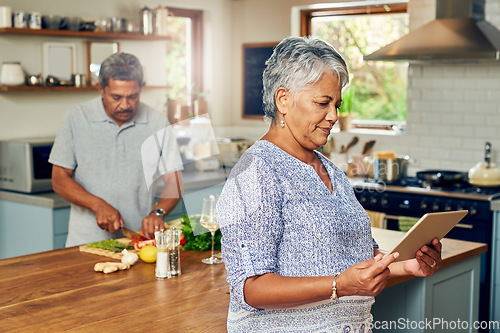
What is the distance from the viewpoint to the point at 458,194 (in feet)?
15.3

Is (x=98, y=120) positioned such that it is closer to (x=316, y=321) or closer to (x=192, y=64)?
(x=316, y=321)

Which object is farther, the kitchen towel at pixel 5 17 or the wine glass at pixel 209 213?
the kitchen towel at pixel 5 17

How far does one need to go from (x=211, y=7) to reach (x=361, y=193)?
262cm

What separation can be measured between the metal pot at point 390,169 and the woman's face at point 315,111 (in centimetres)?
343

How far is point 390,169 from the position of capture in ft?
16.8

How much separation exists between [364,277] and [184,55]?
5195mm

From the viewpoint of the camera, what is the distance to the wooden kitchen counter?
202 centimetres

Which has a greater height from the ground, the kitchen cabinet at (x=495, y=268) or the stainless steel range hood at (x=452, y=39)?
the stainless steel range hood at (x=452, y=39)

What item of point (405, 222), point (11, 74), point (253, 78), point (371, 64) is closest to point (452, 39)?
point (371, 64)

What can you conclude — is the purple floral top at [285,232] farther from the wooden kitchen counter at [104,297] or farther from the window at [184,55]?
the window at [184,55]

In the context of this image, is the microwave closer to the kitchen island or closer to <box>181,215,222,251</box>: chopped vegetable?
the kitchen island

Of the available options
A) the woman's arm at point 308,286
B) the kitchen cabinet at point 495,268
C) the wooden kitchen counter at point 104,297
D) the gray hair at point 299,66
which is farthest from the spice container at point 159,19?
the woman's arm at point 308,286

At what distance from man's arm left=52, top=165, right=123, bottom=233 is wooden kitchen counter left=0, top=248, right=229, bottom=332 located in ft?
1.18

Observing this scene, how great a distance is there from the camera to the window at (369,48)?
5.79 meters
